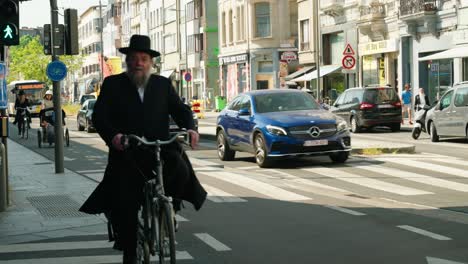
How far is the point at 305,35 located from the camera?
5956 centimetres

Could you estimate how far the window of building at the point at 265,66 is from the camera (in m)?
67.0

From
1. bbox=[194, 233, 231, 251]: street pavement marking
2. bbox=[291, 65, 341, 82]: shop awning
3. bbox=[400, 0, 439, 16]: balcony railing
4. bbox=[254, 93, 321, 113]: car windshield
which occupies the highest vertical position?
bbox=[400, 0, 439, 16]: balcony railing

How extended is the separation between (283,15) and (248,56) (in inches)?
177

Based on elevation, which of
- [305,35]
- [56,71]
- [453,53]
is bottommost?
[56,71]

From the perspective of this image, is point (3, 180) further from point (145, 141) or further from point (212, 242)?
point (145, 141)

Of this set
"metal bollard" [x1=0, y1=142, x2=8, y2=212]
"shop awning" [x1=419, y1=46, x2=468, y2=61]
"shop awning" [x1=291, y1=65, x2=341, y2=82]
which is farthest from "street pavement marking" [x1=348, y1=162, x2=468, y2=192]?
"shop awning" [x1=291, y1=65, x2=341, y2=82]

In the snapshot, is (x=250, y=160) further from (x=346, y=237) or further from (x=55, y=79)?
(x=346, y=237)

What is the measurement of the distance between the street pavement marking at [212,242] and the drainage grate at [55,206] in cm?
246

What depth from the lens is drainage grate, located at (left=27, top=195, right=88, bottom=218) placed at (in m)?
11.7

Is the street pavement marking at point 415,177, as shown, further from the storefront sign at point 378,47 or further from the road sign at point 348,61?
the storefront sign at point 378,47

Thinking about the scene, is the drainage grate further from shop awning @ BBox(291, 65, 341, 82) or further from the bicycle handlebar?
shop awning @ BBox(291, 65, 341, 82)

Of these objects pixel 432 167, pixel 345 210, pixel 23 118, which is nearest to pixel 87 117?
pixel 23 118

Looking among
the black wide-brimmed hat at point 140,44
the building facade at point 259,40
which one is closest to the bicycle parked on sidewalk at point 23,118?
the building facade at point 259,40

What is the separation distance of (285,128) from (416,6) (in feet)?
80.2
